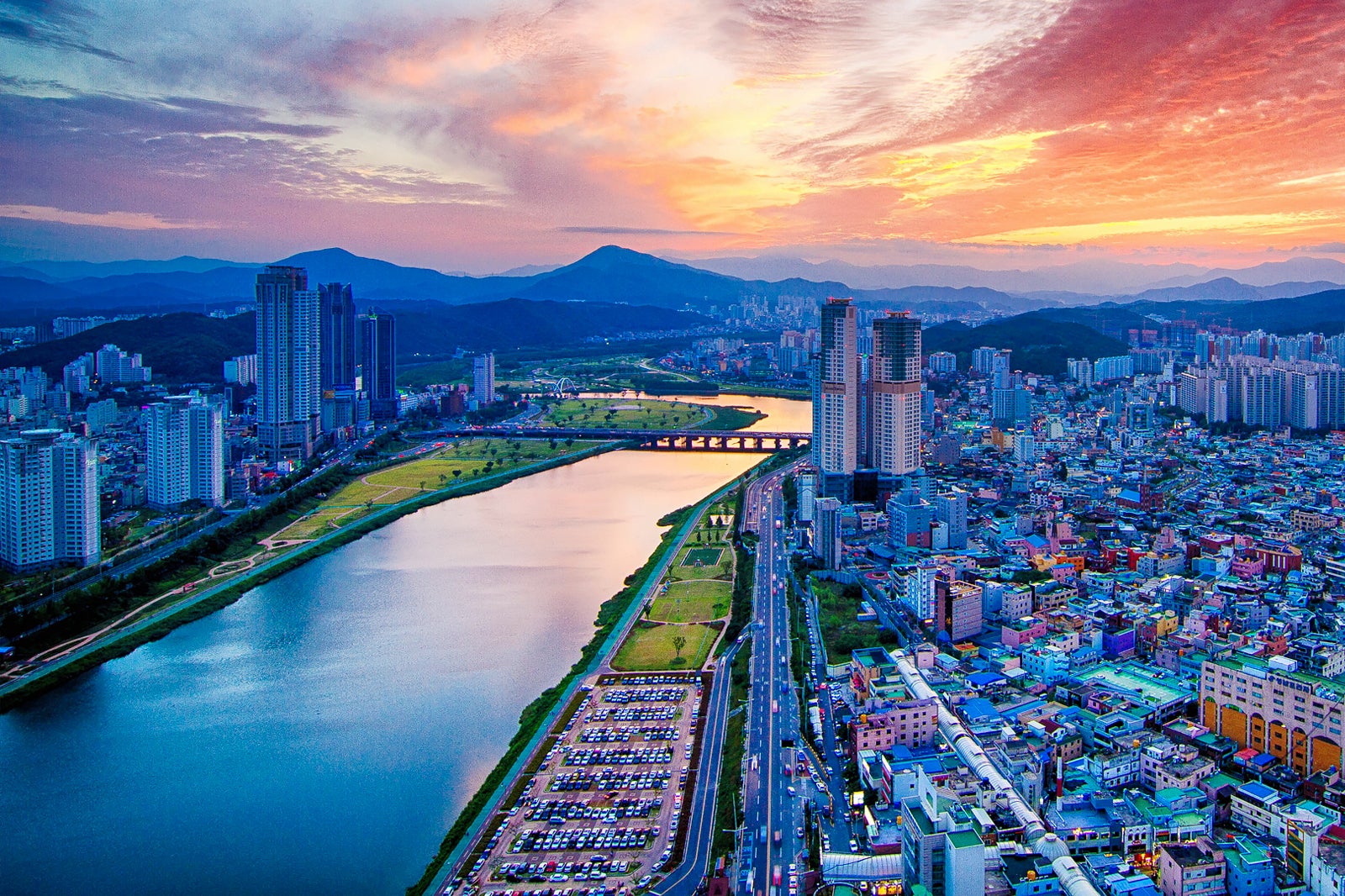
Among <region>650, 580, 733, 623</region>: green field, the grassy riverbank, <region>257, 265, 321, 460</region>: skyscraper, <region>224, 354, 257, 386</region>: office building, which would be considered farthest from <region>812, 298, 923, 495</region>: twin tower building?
<region>224, 354, 257, 386</region>: office building

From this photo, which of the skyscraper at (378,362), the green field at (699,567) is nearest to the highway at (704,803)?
the green field at (699,567)

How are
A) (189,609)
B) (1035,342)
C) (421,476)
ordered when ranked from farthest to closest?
(1035,342) → (421,476) → (189,609)

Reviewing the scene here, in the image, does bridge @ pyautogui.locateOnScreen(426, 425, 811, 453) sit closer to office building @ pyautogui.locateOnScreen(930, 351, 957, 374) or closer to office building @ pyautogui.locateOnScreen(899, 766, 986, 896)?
office building @ pyautogui.locateOnScreen(930, 351, 957, 374)

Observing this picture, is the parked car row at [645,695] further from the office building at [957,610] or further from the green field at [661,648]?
the office building at [957,610]

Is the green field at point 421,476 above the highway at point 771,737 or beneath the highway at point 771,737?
above

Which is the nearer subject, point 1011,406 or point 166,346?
point 1011,406

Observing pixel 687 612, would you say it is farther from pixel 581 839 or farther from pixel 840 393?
pixel 840 393

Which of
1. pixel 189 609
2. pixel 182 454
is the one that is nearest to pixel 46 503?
pixel 189 609
